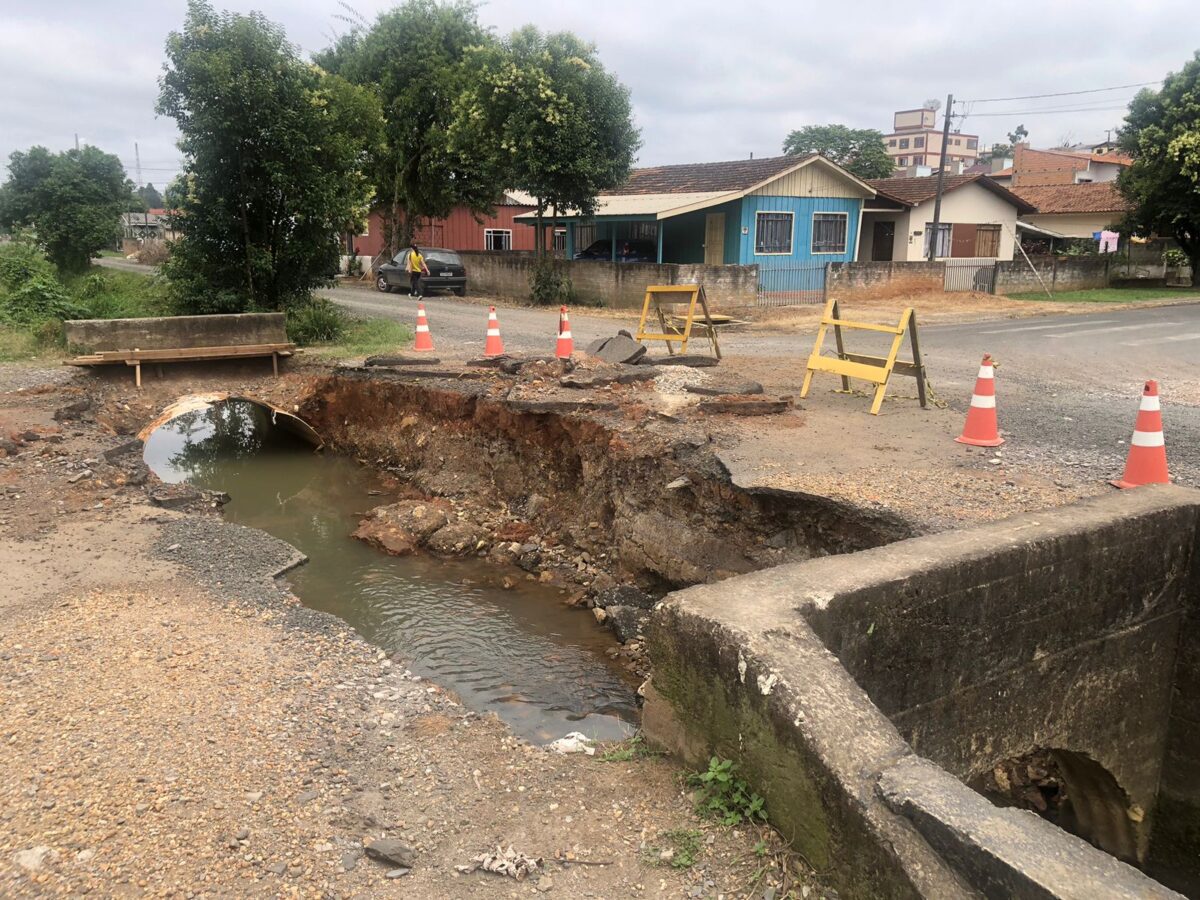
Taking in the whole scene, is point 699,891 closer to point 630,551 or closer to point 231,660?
point 231,660

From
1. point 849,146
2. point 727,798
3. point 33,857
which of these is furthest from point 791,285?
point 849,146

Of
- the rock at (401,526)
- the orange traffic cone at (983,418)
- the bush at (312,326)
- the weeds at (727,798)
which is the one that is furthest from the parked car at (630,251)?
the weeds at (727,798)

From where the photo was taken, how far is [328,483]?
34.7ft

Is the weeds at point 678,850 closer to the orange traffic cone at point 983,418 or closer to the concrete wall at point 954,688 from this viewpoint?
the concrete wall at point 954,688

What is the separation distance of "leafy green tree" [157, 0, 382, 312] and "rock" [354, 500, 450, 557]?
6189 millimetres

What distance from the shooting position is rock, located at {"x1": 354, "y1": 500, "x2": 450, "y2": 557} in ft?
Result: 27.5

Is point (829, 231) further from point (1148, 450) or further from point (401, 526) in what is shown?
point (1148, 450)

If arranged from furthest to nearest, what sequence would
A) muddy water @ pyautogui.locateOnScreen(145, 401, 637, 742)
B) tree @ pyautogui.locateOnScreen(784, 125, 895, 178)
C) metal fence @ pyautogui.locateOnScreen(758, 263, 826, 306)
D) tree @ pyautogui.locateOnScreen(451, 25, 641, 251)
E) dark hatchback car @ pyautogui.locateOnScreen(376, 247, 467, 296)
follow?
tree @ pyautogui.locateOnScreen(784, 125, 895, 178), dark hatchback car @ pyautogui.locateOnScreen(376, 247, 467, 296), metal fence @ pyautogui.locateOnScreen(758, 263, 826, 306), tree @ pyautogui.locateOnScreen(451, 25, 641, 251), muddy water @ pyautogui.locateOnScreen(145, 401, 637, 742)

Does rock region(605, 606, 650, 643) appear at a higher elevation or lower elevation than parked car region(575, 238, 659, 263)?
lower

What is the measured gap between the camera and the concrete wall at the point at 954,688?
2473 mm

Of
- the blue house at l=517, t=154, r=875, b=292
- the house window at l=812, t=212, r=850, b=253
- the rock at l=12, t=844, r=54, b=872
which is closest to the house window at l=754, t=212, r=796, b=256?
the blue house at l=517, t=154, r=875, b=292

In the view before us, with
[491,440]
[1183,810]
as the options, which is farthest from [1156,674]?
[491,440]

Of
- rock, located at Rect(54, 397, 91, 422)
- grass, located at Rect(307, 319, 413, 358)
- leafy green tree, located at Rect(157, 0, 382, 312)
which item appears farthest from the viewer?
grass, located at Rect(307, 319, 413, 358)

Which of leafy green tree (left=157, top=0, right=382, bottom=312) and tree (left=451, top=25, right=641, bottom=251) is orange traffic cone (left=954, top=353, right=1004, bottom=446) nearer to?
leafy green tree (left=157, top=0, right=382, bottom=312)
